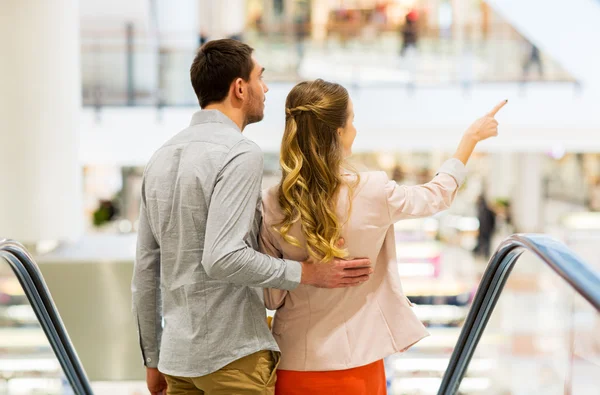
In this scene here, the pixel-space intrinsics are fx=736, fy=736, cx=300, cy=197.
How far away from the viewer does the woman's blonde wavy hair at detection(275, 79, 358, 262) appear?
1780 millimetres

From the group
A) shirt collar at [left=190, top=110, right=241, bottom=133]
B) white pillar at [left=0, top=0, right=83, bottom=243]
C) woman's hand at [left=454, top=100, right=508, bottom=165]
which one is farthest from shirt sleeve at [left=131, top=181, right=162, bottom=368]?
white pillar at [left=0, top=0, right=83, bottom=243]

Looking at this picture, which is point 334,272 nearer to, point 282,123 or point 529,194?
point 282,123

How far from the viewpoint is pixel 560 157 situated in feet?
62.4

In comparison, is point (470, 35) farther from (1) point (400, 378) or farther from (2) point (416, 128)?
(1) point (400, 378)

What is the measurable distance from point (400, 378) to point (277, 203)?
737 centimetres

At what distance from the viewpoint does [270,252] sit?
1884 millimetres

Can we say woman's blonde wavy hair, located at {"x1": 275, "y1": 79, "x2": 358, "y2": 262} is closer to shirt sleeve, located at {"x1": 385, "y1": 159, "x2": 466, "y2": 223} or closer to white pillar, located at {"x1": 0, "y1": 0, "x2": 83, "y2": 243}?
shirt sleeve, located at {"x1": 385, "y1": 159, "x2": 466, "y2": 223}

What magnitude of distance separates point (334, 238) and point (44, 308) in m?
1.19

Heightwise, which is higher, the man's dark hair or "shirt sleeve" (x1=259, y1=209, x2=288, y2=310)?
the man's dark hair

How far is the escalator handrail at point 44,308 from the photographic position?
2186 mm

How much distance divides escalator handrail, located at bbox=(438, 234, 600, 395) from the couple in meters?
0.26

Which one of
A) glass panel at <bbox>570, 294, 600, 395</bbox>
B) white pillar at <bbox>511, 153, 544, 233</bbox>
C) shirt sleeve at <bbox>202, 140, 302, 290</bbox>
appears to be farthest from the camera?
white pillar at <bbox>511, 153, 544, 233</bbox>

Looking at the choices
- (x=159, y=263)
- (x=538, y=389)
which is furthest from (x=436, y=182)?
(x=538, y=389)

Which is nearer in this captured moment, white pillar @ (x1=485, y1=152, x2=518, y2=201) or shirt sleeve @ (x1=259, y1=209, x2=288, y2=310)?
shirt sleeve @ (x1=259, y1=209, x2=288, y2=310)
